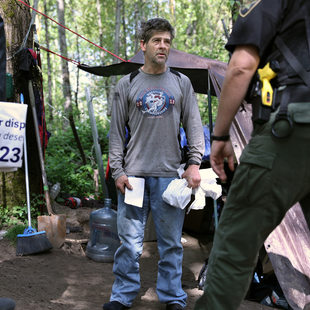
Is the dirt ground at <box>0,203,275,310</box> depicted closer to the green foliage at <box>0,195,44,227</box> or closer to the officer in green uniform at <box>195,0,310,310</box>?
the green foliage at <box>0,195,44,227</box>

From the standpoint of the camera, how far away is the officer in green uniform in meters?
1.61

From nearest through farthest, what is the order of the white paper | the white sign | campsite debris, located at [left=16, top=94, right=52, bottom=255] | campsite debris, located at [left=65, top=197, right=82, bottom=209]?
1. the white paper
2. the white sign
3. campsite debris, located at [left=16, top=94, right=52, bottom=255]
4. campsite debris, located at [left=65, top=197, right=82, bottom=209]

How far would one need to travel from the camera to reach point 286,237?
3719mm

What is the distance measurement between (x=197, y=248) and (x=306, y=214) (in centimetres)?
398

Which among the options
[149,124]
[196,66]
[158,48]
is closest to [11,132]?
[149,124]

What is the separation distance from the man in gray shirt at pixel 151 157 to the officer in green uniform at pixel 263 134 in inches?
52.1

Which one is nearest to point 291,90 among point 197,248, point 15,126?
point 15,126

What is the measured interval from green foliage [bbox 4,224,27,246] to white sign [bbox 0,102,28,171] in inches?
53.2

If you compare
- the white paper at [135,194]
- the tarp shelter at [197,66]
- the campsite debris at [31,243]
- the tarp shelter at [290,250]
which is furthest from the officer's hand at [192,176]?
the campsite debris at [31,243]

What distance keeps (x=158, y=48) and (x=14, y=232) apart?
10.1ft

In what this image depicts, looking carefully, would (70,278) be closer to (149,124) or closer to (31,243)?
(31,243)

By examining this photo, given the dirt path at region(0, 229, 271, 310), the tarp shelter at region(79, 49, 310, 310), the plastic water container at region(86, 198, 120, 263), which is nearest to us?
the dirt path at region(0, 229, 271, 310)

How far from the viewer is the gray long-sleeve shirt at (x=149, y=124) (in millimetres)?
3051

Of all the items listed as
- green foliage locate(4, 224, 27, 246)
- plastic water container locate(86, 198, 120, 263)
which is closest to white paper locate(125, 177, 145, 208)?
plastic water container locate(86, 198, 120, 263)
